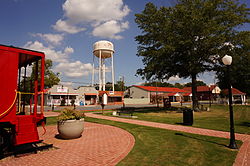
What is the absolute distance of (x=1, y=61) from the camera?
18.8 feet

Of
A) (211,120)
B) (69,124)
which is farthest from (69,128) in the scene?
(211,120)

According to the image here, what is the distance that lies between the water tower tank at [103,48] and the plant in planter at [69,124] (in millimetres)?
39505

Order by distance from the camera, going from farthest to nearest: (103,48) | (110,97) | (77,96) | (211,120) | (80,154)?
(110,97)
(103,48)
(77,96)
(211,120)
(80,154)

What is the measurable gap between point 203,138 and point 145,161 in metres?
4.39

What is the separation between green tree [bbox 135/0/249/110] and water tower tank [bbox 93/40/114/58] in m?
24.3

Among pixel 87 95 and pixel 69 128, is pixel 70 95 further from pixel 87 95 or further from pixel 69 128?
pixel 69 128

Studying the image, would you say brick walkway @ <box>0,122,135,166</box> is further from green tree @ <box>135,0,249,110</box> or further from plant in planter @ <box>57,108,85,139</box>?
green tree @ <box>135,0,249,110</box>

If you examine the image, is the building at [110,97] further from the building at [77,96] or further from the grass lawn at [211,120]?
the grass lawn at [211,120]

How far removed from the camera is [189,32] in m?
19.8

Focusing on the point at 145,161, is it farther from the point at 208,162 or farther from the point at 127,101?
the point at 127,101

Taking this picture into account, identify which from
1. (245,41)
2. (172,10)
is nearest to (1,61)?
(172,10)

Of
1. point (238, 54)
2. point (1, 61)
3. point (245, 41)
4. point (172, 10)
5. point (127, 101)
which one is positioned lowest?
point (127, 101)

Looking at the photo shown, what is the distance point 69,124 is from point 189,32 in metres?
17.5

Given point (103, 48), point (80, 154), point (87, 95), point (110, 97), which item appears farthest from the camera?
point (110, 97)
